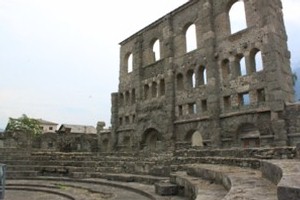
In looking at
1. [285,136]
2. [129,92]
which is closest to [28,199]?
[285,136]

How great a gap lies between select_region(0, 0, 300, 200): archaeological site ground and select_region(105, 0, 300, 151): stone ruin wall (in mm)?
71

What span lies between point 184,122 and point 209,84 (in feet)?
12.1

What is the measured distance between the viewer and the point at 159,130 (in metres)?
24.7

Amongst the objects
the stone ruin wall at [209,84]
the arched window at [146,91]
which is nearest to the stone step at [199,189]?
the stone ruin wall at [209,84]

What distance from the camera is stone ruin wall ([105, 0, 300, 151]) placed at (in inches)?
704

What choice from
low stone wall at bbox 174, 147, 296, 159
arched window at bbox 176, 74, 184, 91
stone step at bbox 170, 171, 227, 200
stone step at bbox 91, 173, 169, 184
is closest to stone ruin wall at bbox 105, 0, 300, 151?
arched window at bbox 176, 74, 184, 91

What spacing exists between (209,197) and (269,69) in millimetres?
14571

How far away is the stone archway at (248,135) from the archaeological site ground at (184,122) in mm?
76

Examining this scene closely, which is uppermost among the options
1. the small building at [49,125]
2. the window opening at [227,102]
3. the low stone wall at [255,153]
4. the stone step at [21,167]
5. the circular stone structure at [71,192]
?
the small building at [49,125]

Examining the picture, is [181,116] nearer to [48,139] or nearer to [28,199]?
[48,139]

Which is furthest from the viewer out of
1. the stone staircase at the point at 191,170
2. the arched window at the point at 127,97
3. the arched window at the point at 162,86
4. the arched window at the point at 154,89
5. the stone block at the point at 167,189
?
the arched window at the point at 127,97

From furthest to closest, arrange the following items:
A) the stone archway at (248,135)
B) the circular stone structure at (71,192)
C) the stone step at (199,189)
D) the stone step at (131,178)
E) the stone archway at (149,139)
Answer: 1. the stone archway at (149,139)
2. the stone archway at (248,135)
3. the stone step at (131,178)
4. the circular stone structure at (71,192)
5. the stone step at (199,189)

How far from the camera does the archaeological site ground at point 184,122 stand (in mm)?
9258

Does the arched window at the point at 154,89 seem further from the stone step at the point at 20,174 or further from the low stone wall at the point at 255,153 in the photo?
the low stone wall at the point at 255,153
